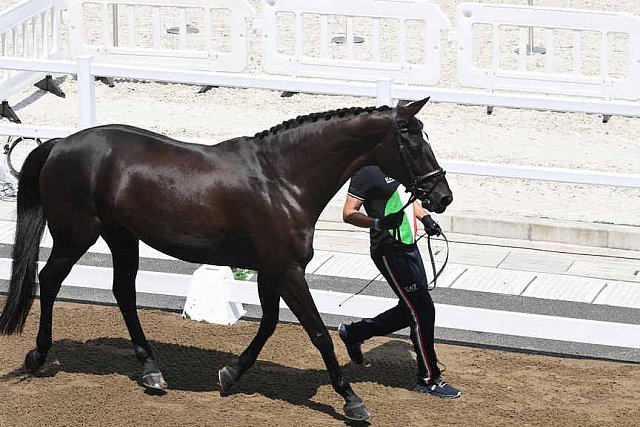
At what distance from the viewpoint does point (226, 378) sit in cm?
908

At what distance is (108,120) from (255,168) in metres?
8.34

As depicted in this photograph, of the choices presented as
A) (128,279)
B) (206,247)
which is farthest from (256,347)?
(128,279)

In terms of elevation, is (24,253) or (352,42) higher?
(352,42)

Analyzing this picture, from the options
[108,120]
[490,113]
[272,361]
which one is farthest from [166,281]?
[490,113]

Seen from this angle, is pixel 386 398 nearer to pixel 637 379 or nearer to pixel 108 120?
pixel 637 379

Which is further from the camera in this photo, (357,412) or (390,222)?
(390,222)

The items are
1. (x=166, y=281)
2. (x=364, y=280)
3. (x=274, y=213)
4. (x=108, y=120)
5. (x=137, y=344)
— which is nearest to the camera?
(x=274, y=213)

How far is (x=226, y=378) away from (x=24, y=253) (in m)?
1.51

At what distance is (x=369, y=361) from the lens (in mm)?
9867

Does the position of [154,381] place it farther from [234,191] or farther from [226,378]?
[234,191]

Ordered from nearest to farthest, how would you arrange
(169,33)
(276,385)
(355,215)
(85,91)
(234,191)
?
(234,191) < (355,215) < (276,385) < (85,91) < (169,33)

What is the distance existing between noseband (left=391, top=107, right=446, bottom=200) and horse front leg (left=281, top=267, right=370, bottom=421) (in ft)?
2.79

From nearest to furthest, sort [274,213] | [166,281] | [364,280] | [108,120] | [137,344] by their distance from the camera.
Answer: [274,213] < [137,344] < [166,281] < [364,280] < [108,120]

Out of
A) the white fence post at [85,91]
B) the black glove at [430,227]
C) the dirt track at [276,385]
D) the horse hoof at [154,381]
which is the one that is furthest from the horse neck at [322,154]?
the white fence post at [85,91]
